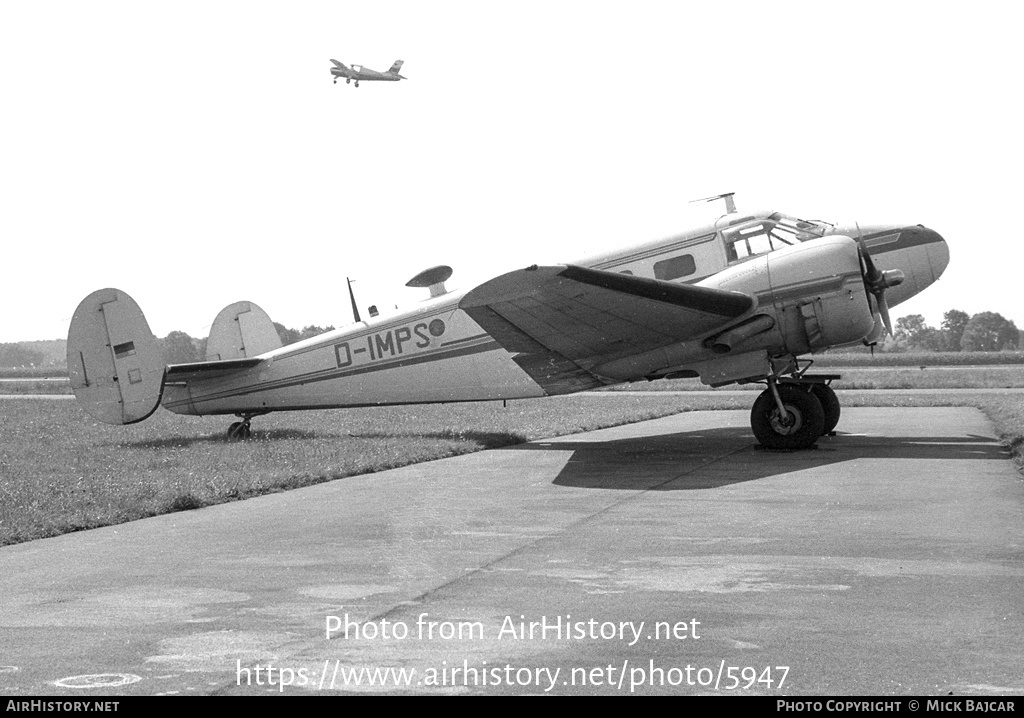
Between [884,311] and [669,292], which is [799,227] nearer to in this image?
[884,311]

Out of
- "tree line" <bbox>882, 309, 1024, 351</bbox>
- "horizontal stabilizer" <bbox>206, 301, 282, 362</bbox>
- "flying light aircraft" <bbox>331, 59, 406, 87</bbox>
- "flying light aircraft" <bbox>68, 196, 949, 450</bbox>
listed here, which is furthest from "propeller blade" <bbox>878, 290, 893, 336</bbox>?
"tree line" <bbox>882, 309, 1024, 351</bbox>

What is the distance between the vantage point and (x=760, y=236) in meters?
14.0

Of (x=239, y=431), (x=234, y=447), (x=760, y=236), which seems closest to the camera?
(x=760, y=236)

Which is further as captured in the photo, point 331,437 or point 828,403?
point 331,437

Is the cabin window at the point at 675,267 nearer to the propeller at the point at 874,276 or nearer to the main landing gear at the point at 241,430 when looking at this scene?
the propeller at the point at 874,276

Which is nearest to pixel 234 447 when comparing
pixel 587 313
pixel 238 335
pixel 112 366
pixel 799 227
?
pixel 112 366

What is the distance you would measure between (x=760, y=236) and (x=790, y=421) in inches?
106

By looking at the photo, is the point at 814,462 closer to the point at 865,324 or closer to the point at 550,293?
the point at 865,324

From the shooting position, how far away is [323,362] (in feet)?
57.0

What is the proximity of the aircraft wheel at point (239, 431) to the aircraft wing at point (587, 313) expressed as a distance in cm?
609

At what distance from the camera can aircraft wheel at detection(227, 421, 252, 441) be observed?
696 inches

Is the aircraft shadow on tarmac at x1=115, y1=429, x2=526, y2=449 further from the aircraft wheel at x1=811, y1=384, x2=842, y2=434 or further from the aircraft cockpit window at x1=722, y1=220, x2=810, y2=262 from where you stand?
the aircraft wheel at x1=811, y1=384, x2=842, y2=434

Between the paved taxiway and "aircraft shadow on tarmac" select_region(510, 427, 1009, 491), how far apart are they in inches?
6.4

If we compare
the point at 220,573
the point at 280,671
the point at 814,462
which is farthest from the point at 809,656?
the point at 814,462
